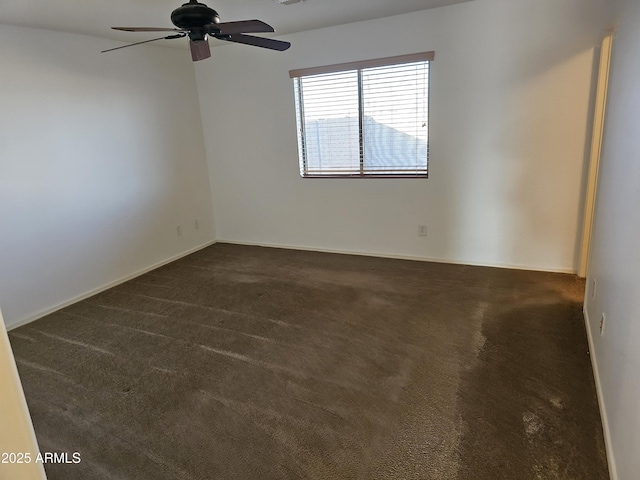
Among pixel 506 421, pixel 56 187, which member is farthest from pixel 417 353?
pixel 56 187

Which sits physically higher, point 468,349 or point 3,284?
point 3,284

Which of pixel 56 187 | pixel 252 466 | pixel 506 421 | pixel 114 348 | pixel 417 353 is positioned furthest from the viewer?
pixel 56 187

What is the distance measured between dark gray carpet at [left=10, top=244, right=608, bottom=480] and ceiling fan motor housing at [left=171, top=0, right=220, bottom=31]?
2.07 meters

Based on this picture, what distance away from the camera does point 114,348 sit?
2.84 meters

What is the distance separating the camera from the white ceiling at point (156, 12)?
9.46 ft

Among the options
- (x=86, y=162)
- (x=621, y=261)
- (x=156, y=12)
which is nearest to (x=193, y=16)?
(x=156, y=12)

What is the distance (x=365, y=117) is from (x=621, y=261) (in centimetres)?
293

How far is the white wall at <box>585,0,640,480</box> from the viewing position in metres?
1.49

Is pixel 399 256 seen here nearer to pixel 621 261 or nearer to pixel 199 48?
pixel 621 261

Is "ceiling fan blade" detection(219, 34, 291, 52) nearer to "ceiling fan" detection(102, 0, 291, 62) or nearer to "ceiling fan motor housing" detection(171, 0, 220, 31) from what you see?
"ceiling fan" detection(102, 0, 291, 62)

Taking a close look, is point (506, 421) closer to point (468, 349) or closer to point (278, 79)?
point (468, 349)

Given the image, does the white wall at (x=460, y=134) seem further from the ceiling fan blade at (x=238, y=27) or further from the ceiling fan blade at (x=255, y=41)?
the ceiling fan blade at (x=238, y=27)

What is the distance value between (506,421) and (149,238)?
3.98m

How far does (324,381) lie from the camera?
2.33m
